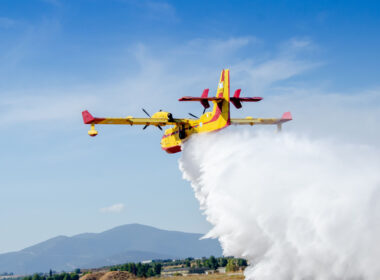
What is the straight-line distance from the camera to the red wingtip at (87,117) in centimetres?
4188

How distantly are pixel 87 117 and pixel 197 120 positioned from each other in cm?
923

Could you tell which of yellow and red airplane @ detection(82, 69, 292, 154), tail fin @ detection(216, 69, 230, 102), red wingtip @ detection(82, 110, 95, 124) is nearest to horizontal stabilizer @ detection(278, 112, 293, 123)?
yellow and red airplane @ detection(82, 69, 292, 154)

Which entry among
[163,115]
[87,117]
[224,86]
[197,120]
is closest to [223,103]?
[224,86]

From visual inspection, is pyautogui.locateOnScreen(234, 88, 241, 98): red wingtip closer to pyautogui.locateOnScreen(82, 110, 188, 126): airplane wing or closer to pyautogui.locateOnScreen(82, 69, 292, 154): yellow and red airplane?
pyautogui.locateOnScreen(82, 69, 292, 154): yellow and red airplane

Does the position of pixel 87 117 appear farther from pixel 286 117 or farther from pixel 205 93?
pixel 286 117

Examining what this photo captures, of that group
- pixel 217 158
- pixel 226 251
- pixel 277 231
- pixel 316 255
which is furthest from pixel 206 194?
pixel 316 255

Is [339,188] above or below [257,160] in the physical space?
below

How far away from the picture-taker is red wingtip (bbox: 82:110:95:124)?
41875 mm

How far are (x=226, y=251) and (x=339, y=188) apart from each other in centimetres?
835

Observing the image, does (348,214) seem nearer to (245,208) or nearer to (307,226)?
(307,226)

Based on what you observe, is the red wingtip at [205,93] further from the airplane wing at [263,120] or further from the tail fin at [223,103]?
the airplane wing at [263,120]

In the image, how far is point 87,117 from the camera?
138ft

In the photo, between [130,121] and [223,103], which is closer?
[223,103]

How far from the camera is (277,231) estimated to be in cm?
2947
